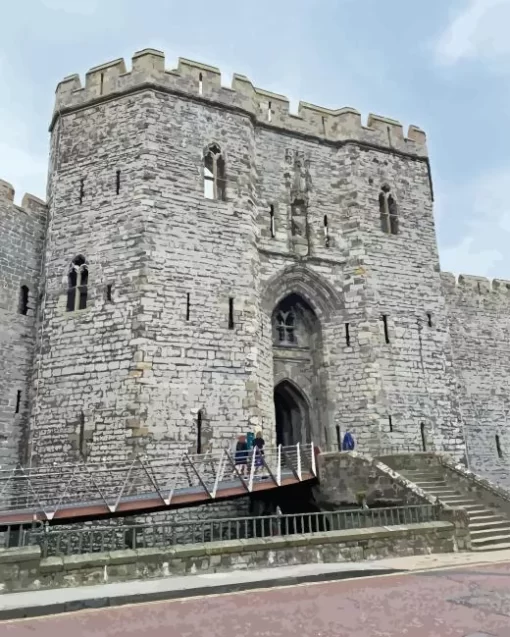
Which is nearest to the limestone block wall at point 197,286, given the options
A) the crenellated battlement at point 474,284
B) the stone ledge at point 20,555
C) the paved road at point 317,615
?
the stone ledge at point 20,555

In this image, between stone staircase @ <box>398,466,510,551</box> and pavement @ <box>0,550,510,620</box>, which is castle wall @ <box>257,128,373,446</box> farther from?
pavement @ <box>0,550,510,620</box>

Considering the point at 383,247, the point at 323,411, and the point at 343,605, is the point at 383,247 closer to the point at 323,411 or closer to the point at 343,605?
the point at 323,411

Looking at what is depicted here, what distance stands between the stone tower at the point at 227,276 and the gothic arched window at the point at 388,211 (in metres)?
0.06

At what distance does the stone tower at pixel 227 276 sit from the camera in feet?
39.9

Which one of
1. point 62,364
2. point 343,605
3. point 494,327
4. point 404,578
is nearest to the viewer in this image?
point 343,605

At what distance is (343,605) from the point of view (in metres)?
5.30

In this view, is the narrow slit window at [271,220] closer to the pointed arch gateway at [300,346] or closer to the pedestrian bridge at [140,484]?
the pointed arch gateway at [300,346]

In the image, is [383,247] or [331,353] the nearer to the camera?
[331,353]

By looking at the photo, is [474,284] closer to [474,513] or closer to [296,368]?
[296,368]

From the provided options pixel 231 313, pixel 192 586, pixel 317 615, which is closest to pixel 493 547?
pixel 317 615

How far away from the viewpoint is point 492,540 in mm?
9445

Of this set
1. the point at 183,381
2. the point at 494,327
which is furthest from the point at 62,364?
the point at 494,327

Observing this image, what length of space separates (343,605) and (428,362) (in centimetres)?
1076

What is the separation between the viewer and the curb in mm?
4914
